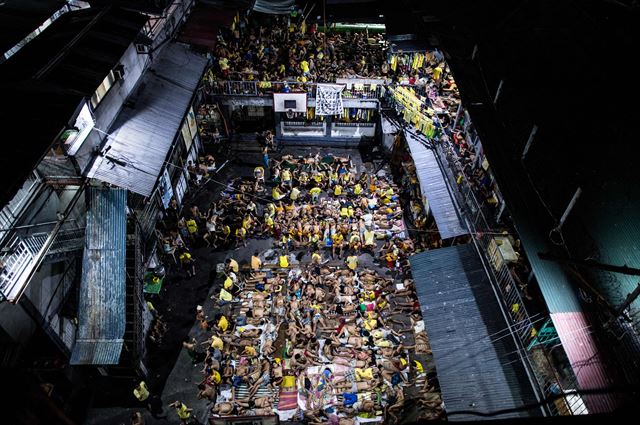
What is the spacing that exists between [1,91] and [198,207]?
14506mm

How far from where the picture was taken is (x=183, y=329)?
22500 mm

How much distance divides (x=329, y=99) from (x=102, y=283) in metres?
21.5

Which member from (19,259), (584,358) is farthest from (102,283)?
(584,358)

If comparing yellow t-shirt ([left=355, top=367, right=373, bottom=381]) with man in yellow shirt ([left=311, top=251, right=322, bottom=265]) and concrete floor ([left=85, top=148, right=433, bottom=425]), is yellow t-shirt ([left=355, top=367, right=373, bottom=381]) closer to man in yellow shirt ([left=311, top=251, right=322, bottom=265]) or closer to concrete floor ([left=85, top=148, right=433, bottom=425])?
concrete floor ([left=85, top=148, right=433, bottom=425])

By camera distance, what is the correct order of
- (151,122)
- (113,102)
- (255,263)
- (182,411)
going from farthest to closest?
(255,263), (151,122), (113,102), (182,411)

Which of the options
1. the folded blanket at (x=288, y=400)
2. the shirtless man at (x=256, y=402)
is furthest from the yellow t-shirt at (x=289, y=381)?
the shirtless man at (x=256, y=402)

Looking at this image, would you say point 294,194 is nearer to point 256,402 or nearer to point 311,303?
point 311,303

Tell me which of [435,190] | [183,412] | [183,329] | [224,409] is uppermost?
[435,190]

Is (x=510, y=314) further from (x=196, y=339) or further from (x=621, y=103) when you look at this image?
(x=196, y=339)

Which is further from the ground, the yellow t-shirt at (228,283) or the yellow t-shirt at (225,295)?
the yellow t-shirt at (228,283)

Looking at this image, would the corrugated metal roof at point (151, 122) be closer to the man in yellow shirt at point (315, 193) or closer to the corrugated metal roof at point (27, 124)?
the corrugated metal roof at point (27, 124)

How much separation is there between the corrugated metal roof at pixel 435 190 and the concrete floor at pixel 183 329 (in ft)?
16.4

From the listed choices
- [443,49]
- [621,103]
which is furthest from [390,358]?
[443,49]

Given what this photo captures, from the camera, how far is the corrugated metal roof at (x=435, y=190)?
22.8 m
